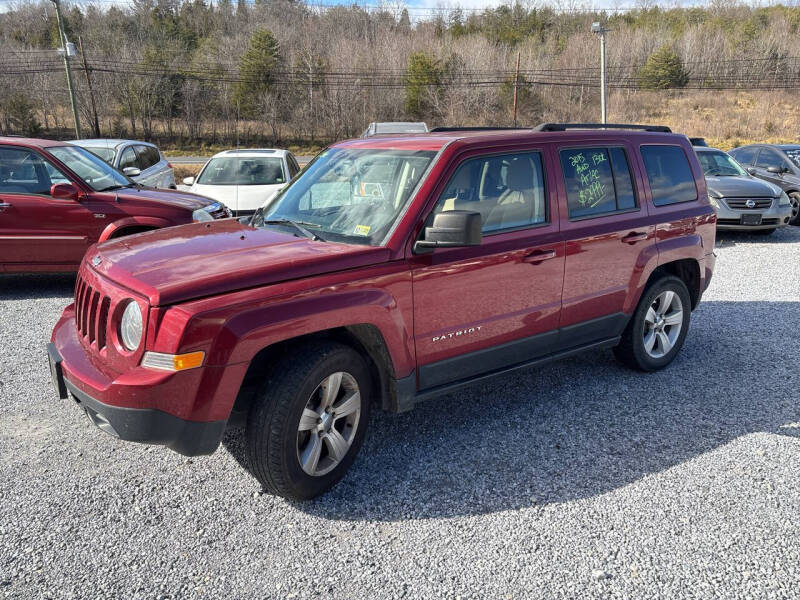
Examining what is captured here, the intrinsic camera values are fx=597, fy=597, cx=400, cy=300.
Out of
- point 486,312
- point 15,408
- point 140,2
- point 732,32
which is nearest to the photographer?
point 486,312

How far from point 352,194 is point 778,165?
43.4 ft

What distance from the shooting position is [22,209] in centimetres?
696

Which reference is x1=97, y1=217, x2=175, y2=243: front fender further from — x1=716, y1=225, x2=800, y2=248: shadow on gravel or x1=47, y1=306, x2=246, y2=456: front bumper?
x1=716, y1=225, x2=800, y2=248: shadow on gravel

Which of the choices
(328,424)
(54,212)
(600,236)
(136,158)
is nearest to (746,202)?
(600,236)

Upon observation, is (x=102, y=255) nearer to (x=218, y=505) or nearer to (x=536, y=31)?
(x=218, y=505)

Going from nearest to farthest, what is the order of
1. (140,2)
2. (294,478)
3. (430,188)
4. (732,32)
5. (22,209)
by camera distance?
1. (294,478)
2. (430,188)
3. (22,209)
4. (732,32)
5. (140,2)

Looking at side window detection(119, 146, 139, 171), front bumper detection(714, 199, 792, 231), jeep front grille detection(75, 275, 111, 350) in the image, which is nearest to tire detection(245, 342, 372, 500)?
jeep front grille detection(75, 275, 111, 350)

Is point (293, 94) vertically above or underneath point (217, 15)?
underneath

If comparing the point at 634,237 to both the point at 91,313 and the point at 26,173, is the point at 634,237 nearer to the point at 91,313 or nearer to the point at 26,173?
the point at 91,313

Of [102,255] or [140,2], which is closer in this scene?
[102,255]

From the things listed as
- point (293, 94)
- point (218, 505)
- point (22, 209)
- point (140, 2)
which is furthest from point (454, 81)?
point (218, 505)

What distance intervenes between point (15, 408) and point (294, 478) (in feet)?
8.19

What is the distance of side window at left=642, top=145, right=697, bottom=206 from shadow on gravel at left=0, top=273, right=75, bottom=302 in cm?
655

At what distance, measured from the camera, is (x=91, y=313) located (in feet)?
10.4
